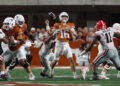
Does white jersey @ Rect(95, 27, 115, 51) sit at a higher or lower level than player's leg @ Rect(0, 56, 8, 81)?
higher

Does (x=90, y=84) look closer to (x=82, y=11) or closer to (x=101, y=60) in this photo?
(x=101, y=60)

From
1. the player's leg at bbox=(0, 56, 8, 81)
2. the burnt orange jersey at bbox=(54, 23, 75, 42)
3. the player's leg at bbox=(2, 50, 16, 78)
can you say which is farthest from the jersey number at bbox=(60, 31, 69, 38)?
the player's leg at bbox=(0, 56, 8, 81)

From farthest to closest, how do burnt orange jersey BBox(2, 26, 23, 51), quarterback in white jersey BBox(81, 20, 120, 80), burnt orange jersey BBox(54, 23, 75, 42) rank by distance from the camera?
burnt orange jersey BBox(54, 23, 75, 42) < burnt orange jersey BBox(2, 26, 23, 51) < quarterback in white jersey BBox(81, 20, 120, 80)

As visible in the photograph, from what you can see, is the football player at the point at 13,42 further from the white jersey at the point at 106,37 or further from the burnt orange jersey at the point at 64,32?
the white jersey at the point at 106,37

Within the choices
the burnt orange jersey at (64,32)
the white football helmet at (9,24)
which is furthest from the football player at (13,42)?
the burnt orange jersey at (64,32)

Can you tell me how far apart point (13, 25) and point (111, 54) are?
8.60ft

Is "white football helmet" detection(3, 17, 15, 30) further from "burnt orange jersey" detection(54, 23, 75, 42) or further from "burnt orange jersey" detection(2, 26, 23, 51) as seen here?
"burnt orange jersey" detection(54, 23, 75, 42)

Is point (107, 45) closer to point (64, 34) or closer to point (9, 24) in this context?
point (64, 34)

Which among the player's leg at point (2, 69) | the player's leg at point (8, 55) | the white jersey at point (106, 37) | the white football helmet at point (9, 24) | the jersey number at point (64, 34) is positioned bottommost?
the player's leg at point (2, 69)

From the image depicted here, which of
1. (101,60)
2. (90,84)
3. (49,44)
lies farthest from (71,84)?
(49,44)

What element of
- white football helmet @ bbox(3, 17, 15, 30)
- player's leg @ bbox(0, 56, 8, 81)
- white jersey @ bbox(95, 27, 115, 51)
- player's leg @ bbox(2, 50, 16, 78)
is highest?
white football helmet @ bbox(3, 17, 15, 30)

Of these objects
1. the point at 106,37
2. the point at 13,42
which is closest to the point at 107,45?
the point at 106,37

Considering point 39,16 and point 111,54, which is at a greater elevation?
point 39,16

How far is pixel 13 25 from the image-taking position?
11.9 metres
